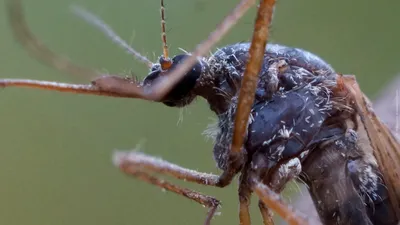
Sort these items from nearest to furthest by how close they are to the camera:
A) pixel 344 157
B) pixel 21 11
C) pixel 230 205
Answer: pixel 21 11 < pixel 344 157 < pixel 230 205

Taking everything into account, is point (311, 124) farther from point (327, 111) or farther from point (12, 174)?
point (12, 174)

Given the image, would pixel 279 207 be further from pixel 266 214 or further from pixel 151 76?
Result: pixel 151 76

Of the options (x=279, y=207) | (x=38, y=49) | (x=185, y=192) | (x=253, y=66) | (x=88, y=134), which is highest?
(x=88, y=134)

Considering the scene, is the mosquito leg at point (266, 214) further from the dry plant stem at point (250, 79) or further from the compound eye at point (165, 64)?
the compound eye at point (165, 64)

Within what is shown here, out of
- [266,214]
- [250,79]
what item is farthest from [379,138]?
[250,79]

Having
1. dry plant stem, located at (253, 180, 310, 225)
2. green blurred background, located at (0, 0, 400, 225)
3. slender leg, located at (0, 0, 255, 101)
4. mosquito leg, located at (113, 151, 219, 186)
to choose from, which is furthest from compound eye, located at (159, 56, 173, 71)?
green blurred background, located at (0, 0, 400, 225)

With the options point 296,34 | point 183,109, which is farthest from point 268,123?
point 296,34
